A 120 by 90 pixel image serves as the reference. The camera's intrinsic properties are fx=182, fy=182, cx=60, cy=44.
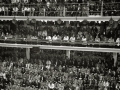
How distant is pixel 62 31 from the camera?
18.3 feet

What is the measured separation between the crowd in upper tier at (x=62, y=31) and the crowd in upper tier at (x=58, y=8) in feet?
0.99

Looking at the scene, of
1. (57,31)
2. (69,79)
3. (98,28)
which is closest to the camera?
(69,79)

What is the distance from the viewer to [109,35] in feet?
16.5

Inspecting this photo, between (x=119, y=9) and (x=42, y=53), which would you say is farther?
(x=42, y=53)

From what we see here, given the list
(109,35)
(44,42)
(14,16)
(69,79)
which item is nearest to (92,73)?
(69,79)

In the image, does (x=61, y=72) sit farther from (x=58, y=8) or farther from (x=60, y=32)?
(x=58, y=8)

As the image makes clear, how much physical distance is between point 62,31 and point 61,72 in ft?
4.30

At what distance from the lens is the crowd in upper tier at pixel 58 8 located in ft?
16.2

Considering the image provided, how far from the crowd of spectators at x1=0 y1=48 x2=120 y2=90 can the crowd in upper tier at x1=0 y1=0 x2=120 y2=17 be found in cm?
117

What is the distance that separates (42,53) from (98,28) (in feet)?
6.23

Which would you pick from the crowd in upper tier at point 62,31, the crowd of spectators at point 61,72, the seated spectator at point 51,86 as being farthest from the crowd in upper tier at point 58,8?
the seated spectator at point 51,86

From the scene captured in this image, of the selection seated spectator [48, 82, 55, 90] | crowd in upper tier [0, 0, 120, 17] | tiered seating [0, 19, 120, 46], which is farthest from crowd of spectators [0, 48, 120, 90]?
crowd in upper tier [0, 0, 120, 17]

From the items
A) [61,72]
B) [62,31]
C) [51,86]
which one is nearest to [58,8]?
[62,31]

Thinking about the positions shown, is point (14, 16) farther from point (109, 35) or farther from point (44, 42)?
point (109, 35)
